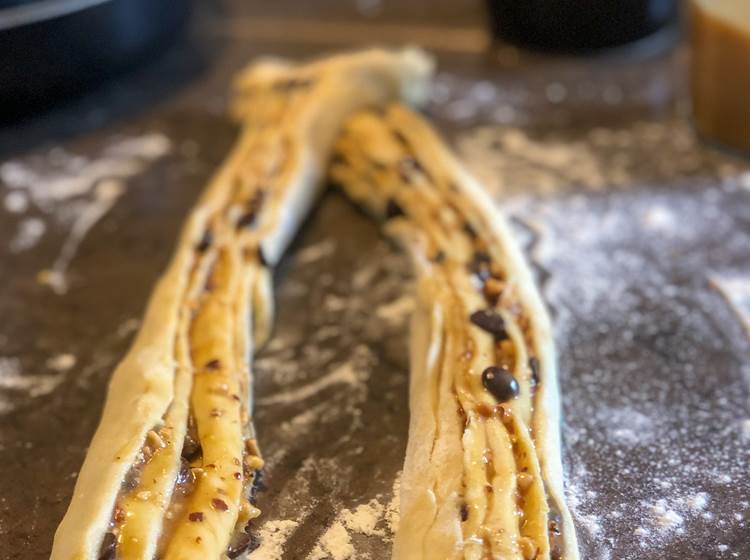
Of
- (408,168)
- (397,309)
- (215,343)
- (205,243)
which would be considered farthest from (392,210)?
(215,343)

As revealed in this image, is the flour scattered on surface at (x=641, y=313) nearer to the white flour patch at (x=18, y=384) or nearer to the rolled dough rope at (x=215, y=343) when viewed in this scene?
the rolled dough rope at (x=215, y=343)

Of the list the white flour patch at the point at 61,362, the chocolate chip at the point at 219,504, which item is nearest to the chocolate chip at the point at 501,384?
the chocolate chip at the point at 219,504

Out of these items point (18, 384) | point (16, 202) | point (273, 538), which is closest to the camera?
point (273, 538)

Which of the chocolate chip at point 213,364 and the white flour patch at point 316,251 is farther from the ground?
the chocolate chip at point 213,364

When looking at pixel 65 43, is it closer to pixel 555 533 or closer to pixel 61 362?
pixel 61 362

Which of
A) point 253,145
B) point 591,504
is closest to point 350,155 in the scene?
point 253,145

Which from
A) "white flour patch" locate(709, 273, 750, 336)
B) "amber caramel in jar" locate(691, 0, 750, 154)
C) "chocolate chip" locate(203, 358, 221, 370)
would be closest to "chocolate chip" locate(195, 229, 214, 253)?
"chocolate chip" locate(203, 358, 221, 370)

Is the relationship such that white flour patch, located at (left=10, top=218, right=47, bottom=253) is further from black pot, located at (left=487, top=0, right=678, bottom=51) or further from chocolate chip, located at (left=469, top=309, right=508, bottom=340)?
black pot, located at (left=487, top=0, right=678, bottom=51)
